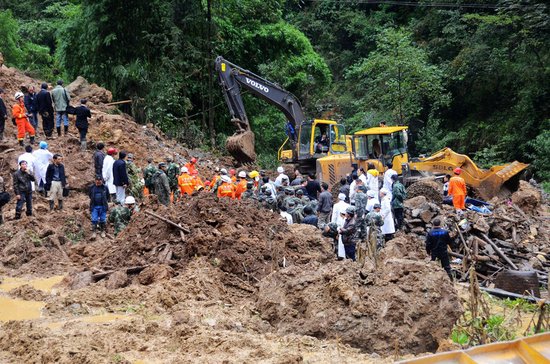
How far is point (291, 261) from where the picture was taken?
14.0 meters

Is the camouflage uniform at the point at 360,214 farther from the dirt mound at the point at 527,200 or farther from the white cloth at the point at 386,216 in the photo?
the dirt mound at the point at 527,200

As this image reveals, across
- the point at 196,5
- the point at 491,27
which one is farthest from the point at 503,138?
the point at 196,5

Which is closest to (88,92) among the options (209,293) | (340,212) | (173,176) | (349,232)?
(173,176)

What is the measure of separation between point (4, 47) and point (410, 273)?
27.7 m

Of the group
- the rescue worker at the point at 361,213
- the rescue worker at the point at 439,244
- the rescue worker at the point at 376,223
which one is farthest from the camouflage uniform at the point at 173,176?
the rescue worker at the point at 439,244

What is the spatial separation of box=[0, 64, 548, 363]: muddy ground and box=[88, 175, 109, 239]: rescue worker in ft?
0.99

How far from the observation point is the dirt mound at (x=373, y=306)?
33.5 ft

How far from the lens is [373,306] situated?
10.4 meters

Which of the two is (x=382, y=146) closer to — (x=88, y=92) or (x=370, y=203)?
(x=370, y=203)

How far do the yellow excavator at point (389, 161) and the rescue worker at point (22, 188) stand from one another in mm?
9391

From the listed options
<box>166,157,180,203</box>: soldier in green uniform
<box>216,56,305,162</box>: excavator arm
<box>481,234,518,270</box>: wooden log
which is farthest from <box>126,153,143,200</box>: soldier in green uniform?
<box>481,234,518,270</box>: wooden log

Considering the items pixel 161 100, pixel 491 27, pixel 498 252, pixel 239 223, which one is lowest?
pixel 498 252

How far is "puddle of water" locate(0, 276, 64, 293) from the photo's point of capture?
13750mm

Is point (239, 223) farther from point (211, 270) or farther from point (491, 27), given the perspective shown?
point (491, 27)
